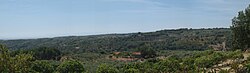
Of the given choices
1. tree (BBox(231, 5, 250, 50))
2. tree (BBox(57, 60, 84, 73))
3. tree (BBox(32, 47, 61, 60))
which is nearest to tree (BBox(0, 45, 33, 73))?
tree (BBox(231, 5, 250, 50))

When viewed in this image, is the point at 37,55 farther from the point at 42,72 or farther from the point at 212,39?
the point at 212,39

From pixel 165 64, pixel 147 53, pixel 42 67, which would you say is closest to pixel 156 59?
pixel 42 67

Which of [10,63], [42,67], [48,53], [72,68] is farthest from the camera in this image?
[48,53]

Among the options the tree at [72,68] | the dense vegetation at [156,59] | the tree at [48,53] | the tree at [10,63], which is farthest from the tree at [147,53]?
the tree at [10,63]

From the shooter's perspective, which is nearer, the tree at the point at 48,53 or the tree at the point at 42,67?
the tree at the point at 42,67

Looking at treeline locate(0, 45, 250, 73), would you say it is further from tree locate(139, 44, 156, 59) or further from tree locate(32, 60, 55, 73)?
tree locate(139, 44, 156, 59)

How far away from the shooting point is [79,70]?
303 ft

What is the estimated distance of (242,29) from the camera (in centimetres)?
6912

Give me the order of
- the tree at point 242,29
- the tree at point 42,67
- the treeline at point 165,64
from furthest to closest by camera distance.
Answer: the tree at point 42,67
the tree at point 242,29
the treeline at point 165,64

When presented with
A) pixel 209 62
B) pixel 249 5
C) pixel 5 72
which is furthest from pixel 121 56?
pixel 5 72

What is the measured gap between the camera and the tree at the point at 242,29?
68.6m

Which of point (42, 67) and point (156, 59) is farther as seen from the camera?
point (156, 59)

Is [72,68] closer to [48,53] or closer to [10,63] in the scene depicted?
[48,53]

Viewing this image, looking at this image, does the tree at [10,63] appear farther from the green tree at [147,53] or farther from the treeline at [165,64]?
the green tree at [147,53]
